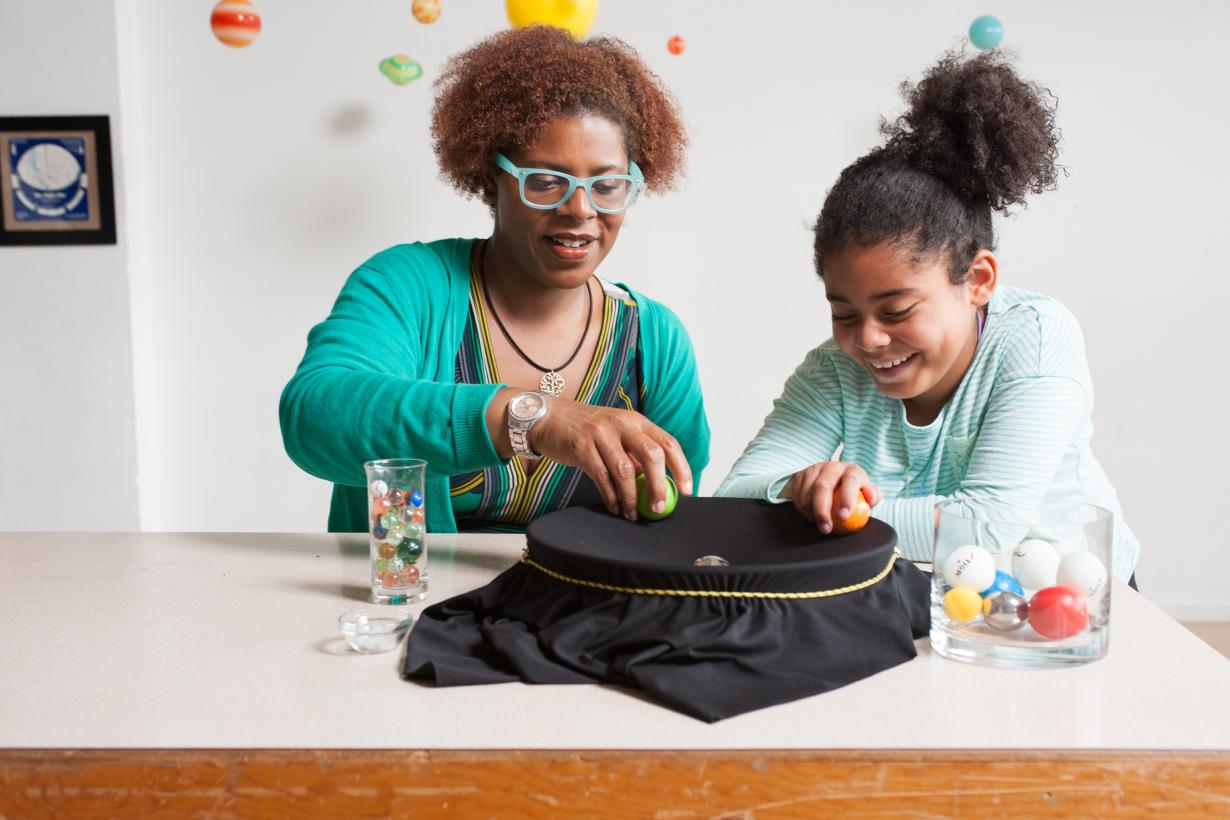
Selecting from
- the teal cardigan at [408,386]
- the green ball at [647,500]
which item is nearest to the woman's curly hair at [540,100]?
the teal cardigan at [408,386]

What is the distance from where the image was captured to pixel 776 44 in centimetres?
338

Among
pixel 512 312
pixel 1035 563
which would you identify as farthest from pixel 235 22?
pixel 1035 563

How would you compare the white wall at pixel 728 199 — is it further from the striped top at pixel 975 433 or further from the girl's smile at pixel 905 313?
the girl's smile at pixel 905 313

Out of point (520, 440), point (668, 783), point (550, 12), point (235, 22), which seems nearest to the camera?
point (668, 783)

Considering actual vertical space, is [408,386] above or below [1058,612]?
above

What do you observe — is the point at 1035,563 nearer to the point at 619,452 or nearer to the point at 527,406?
the point at 619,452

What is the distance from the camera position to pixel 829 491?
3.98 feet

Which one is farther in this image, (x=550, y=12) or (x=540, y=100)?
(x=550, y=12)

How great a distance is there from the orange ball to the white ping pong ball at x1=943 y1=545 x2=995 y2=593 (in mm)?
187

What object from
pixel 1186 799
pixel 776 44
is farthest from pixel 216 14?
pixel 1186 799

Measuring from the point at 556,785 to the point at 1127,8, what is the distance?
10.9 ft

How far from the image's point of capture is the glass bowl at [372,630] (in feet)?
3.44

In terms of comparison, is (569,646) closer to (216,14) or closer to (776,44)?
(216,14)

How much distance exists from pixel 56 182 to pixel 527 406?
267cm
